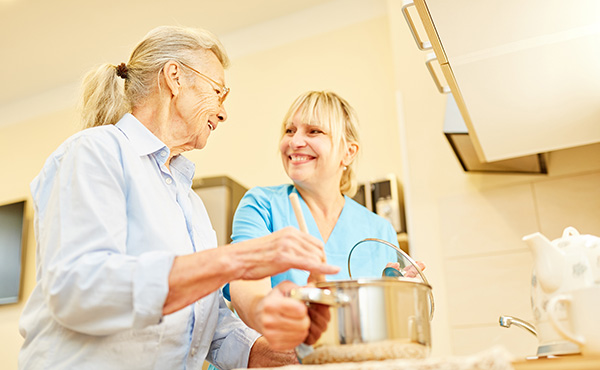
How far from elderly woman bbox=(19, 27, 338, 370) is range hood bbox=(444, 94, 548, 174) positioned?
2.93 feet

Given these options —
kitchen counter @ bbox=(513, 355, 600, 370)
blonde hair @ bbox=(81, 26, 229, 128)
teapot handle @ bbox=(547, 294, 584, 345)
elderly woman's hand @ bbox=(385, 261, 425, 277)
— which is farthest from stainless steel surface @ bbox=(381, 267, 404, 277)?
blonde hair @ bbox=(81, 26, 229, 128)

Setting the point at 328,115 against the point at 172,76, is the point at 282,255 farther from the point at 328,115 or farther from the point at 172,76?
the point at 328,115

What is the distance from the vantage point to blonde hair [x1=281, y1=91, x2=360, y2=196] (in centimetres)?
142

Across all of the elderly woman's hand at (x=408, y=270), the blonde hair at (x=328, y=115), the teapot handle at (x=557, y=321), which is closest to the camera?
the teapot handle at (x=557, y=321)

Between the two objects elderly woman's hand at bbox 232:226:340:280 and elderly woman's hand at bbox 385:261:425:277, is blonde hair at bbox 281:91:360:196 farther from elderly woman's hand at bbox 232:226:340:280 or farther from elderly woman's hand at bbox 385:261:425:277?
elderly woman's hand at bbox 232:226:340:280

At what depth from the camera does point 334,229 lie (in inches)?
51.1

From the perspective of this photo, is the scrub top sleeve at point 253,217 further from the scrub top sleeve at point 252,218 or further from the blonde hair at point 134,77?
the blonde hair at point 134,77

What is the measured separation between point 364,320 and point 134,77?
0.78 m

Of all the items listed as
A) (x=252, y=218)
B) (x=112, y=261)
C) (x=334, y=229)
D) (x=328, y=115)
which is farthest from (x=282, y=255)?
(x=328, y=115)

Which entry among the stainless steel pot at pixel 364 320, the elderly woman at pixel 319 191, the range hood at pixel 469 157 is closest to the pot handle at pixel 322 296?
the stainless steel pot at pixel 364 320

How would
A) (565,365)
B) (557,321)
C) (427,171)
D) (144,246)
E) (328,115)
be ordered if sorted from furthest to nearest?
(427,171) < (328,115) < (144,246) < (557,321) < (565,365)

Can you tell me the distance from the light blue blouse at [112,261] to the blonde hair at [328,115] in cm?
47

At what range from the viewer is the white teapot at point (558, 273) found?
2.26ft

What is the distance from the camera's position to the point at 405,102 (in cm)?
232
